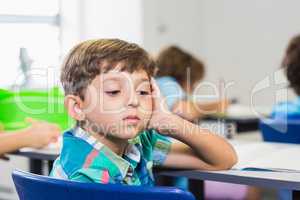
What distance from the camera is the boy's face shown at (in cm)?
133

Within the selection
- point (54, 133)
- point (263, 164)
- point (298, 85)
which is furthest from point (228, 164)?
point (298, 85)

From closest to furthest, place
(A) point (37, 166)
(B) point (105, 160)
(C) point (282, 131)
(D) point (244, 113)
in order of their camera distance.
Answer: (B) point (105, 160), (A) point (37, 166), (C) point (282, 131), (D) point (244, 113)

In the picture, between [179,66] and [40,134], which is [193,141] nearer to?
[40,134]

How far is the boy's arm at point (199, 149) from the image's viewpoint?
4.62 feet

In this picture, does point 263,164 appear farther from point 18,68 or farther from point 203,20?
point 203,20

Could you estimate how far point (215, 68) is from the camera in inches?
208

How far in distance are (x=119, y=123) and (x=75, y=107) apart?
0.48ft

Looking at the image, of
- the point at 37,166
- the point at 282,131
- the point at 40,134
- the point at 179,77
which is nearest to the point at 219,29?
the point at 179,77

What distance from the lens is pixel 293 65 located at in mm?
2635

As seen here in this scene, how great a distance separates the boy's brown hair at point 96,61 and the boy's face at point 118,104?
2cm

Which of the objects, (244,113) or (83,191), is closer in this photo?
(83,191)

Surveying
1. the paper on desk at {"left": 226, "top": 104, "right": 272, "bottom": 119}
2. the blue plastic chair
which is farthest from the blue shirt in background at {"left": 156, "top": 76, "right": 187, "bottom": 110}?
the blue plastic chair

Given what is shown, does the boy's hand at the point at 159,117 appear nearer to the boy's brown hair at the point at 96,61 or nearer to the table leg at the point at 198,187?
the boy's brown hair at the point at 96,61

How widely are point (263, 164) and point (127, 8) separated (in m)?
3.20
